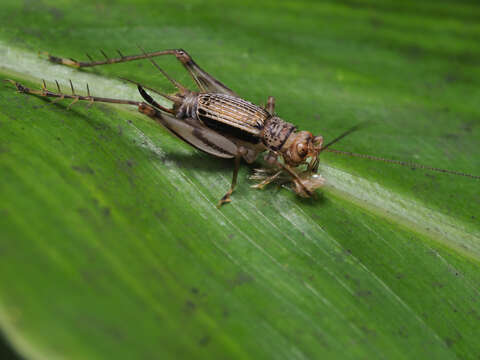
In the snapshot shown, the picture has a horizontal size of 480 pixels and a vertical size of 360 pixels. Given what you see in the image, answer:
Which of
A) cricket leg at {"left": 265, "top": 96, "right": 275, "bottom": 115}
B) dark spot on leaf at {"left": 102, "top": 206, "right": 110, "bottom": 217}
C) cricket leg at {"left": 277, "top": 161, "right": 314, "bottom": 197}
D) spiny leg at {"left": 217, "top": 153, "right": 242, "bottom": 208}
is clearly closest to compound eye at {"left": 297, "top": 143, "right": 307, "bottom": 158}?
cricket leg at {"left": 277, "top": 161, "right": 314, "bottom": 197}

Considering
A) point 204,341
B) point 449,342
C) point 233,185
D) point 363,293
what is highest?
point 233,185

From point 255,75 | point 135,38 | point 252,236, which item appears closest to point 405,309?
point 252,236

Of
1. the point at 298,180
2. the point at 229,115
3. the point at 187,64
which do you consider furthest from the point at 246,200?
the point at 187,64

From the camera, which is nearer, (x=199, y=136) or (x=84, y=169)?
(x=84, y=169)

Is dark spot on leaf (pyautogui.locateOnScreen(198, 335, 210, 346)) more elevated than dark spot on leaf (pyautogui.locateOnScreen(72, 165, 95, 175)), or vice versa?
dark spot on leaf (pyautogui.locateOnScreen(72, 165, 95, 175))

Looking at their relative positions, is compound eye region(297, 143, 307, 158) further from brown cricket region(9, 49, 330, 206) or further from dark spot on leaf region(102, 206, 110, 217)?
dark spot on leaf region(102, 206, 110, 217)

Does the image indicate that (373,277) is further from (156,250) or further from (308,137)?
(156,250)

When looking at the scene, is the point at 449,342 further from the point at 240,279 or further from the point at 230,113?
the point at 230,113

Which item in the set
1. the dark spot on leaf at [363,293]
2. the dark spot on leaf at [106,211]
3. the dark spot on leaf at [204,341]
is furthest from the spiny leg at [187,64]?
the dark spot on leaf at [204,341]

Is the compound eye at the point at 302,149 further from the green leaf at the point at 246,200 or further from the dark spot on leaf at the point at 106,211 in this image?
the dark spot on leaf at the point at 106,211
